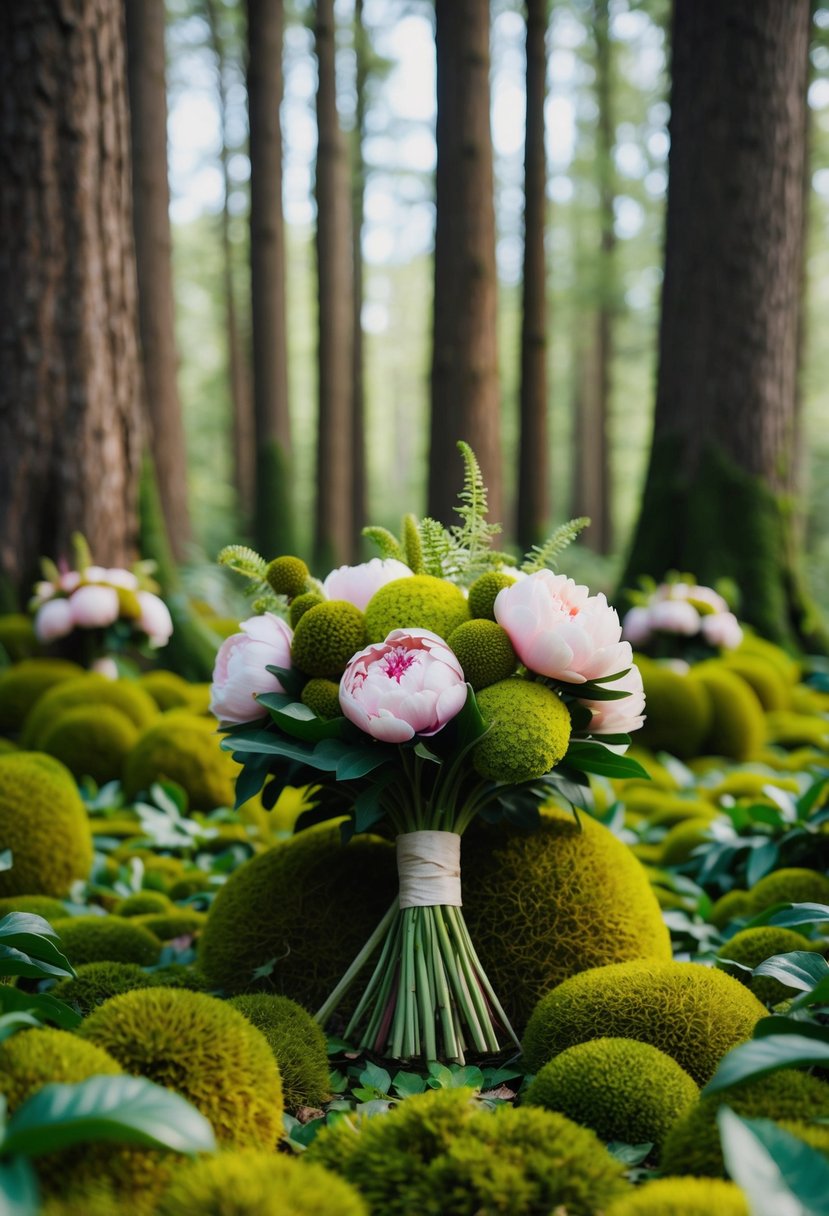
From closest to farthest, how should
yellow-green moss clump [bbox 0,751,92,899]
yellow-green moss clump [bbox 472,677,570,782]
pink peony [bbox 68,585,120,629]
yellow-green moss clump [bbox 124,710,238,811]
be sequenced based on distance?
yellow-green moss clump [bbox 472,677,570,782] < yellow-green moss clump [bbox 0,751,92,899] < yellow-green moss clump [bbox 124,710,238,811] < pink peony [bbox 68,585,120,629]

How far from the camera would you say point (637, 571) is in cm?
650

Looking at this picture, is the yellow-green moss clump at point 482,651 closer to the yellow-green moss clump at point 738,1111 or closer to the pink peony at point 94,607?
the yellow-green moss clump at point 738,1111

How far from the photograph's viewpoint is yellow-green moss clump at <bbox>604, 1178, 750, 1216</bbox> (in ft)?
3.42

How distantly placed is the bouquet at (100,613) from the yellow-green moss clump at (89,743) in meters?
0.48

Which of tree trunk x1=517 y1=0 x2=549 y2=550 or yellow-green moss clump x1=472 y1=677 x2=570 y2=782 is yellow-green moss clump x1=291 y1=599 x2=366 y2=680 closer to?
yellow-green moss clump x1=472 y1=677 x2=570 y2=782

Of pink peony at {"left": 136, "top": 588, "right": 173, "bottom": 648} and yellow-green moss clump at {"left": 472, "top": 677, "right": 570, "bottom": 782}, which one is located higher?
yellow-green moss clump at {"left": 472, "top": 677, "right": 570, "bottom": 782}

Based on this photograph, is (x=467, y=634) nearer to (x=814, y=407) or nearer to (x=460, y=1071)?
(x=460, y=1071)

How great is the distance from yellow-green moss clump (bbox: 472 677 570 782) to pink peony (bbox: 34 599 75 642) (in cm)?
270

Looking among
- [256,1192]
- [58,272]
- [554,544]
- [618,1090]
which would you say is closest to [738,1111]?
[618,1090]

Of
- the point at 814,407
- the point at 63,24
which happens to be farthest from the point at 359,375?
the point at 63,24

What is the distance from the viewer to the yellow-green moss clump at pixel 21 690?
13.6ft

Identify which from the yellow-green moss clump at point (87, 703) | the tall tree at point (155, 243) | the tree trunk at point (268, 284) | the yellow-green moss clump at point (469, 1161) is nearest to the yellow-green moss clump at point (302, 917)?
the yellow-green moss clump at point (469, 1161)

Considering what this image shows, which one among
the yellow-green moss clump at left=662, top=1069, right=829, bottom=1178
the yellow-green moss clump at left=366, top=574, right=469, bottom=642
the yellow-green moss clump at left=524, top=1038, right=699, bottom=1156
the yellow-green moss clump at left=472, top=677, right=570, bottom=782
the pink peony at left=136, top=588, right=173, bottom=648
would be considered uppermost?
the yellow-green moss clump at left=366, top=574, right=469, bottom=642

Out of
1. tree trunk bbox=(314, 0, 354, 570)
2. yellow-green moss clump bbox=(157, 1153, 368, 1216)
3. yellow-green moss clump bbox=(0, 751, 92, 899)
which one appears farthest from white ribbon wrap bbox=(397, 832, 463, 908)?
tree trunk bbox=(314, 0, 354, 570)
